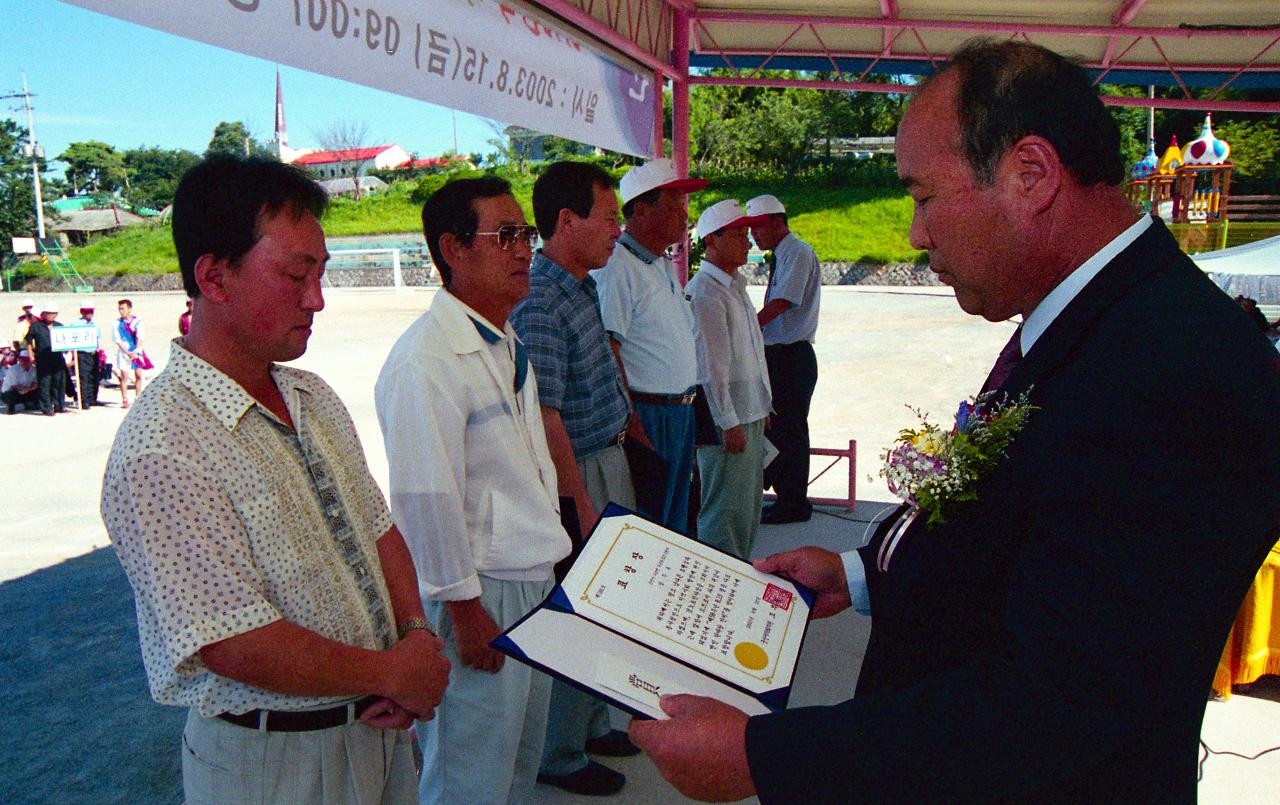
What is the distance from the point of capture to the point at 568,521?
2760 mm

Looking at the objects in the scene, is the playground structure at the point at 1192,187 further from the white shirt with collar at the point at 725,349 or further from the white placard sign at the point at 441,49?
the white placard sign at the point at 441,49

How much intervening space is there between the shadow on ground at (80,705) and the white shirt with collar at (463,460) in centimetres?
184

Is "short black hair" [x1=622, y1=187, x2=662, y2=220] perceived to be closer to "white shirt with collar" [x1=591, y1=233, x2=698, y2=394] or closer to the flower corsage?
"white shirt with collar" [x1=591, y1=233, x2=698, y2=394]

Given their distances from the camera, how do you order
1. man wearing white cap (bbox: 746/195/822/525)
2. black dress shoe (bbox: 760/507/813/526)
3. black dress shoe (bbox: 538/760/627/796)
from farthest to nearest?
1. black dress shoe (bbox: 760/507/813/526)
2. man wearing white cap (bbox: 746/195/822/525)
3. black dress shoe (bbox: 538/760/627/796)

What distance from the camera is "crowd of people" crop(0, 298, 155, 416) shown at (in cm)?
1302

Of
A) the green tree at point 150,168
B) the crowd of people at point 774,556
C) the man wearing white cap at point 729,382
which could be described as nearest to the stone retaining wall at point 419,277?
the man wearing white cap at point 729,382

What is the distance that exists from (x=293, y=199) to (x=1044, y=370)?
1.25m

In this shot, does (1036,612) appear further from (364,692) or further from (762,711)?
(364,692)

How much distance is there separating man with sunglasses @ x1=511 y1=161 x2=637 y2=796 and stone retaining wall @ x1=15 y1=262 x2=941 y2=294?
26.6 m

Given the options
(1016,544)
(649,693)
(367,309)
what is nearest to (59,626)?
(649,693)

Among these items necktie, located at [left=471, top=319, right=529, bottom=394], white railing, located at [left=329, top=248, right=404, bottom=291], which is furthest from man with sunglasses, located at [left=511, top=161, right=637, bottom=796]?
white railing, located at [left=329, top=248, right=404, bottom=291]

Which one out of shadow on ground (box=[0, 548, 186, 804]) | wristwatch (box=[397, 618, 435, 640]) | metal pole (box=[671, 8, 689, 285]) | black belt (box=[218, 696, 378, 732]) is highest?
metal pole (box=[671, 8, 689, 285])

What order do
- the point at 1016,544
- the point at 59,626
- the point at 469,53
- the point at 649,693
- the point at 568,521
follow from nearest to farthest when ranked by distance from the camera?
the point at 1016,544
the point at 649,693
the point at 568,521
the point at 469,53
the point at 59,626

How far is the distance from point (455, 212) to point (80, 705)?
3.05 m
